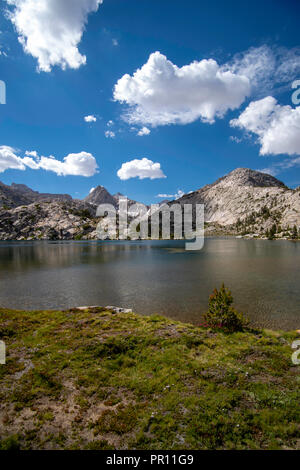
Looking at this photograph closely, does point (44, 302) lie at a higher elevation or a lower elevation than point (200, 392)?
lower

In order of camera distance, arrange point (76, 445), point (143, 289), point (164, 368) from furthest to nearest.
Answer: point (143, 289) < point (164, 368) < point (76, 445)

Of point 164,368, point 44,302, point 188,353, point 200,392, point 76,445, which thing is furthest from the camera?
point 44,302

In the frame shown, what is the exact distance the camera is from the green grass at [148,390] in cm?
855

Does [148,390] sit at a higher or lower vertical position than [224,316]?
lower

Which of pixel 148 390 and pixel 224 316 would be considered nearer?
pixel 148 390

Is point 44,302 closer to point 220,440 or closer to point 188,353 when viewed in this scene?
point 188,353

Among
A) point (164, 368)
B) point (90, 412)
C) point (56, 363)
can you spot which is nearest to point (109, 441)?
point (90, 412)

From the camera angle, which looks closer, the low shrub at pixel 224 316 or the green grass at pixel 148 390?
the green grass at pixel 148 390

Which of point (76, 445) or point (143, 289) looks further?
point (143, 289)

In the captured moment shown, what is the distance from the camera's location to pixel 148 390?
11.4 m

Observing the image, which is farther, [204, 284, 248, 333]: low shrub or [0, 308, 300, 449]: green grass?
[204, 284, 248, 333]: low shrub

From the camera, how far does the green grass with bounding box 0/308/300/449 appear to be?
855cm

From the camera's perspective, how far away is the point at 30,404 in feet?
34.0

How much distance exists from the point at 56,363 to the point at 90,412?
5287 millimetres
